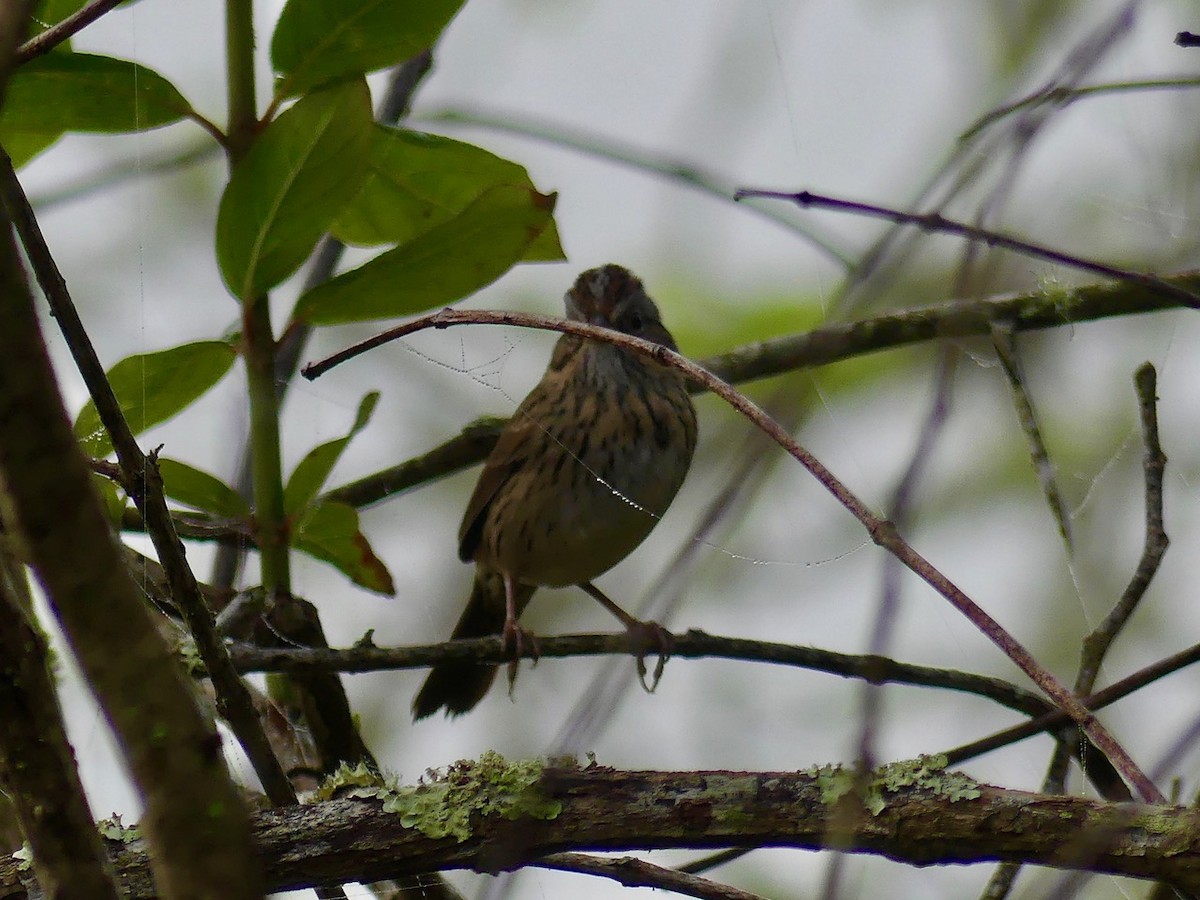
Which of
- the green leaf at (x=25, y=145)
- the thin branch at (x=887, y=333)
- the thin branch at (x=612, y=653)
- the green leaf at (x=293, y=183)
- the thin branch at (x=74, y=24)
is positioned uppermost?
the thin branch at (x=887, y=333)

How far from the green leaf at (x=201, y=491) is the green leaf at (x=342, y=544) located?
0.09 m

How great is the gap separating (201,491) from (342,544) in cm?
22

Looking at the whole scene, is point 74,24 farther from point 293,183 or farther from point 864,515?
point 864,515

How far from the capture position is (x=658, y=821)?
4.75 feet

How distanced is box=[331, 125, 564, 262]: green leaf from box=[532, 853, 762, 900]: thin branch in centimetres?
88

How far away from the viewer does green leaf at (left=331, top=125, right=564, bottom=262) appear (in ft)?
6.56

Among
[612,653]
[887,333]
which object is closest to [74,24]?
[612,653]

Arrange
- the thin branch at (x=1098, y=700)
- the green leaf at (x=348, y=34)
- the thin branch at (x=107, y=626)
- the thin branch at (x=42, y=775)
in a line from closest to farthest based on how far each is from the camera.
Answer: the thin branch at (x=107, y=626), the thin branch at (x=42, y=775), the thin branch at (x=1098, y=700), the green leaf at (x=348, y=34)

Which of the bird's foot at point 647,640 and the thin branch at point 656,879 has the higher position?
the bird's foot at point 647,640

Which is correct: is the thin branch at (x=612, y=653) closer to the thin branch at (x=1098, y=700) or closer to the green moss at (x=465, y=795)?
the thin branch at (x=1098, y=700)

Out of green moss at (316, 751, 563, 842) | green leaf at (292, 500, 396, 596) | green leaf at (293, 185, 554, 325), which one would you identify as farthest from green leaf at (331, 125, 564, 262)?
green moss at (316, 751, 563, 842)

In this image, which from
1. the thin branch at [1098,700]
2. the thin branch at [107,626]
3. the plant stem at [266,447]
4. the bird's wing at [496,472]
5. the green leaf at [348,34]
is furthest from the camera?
the bird's wing at [496,472]

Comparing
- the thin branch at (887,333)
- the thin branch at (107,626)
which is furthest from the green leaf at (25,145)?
the thin branch at (107,626)

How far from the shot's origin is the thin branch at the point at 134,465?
4.16 feet
